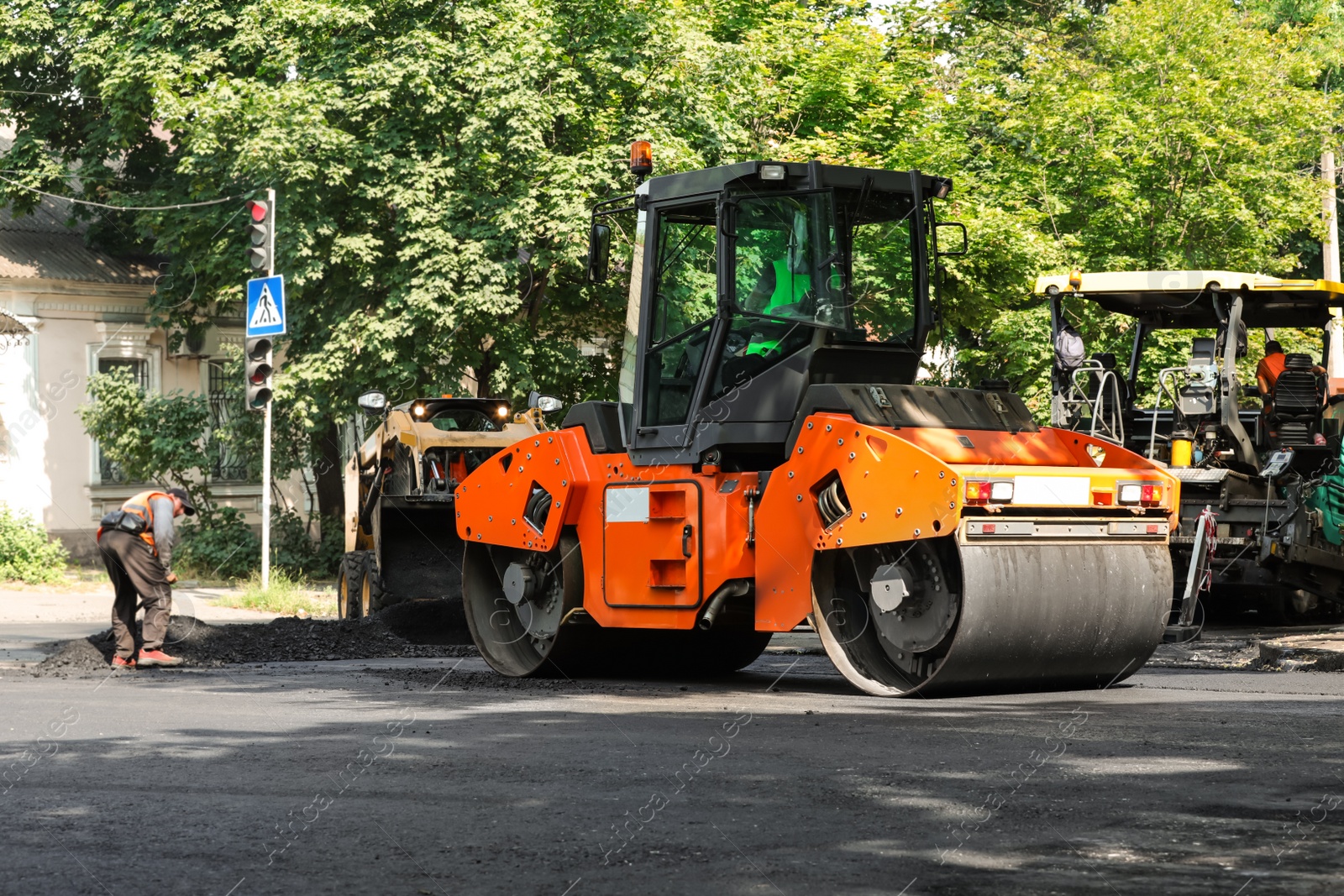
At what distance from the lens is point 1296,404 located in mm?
14797

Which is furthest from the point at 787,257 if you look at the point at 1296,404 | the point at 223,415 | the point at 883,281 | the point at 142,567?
the point at 223,415

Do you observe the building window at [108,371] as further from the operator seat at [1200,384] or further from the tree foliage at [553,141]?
the operator seat at [1200,384]

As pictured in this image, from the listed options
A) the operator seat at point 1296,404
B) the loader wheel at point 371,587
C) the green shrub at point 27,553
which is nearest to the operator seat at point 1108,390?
the operator seat at point 1296,404

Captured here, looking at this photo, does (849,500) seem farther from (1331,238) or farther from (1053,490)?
(1331,238)

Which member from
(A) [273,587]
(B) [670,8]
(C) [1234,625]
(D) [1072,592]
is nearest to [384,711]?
(D) [1072,592]

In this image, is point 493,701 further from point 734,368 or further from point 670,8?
point 670,8

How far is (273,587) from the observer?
787 inches

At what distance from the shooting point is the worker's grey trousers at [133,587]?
1230cm

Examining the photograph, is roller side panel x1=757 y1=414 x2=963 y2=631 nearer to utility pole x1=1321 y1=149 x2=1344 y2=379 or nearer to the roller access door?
the roller access door

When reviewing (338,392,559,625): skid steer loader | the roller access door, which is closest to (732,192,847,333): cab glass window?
the roller access door

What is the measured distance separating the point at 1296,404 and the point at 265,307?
35.7 ft

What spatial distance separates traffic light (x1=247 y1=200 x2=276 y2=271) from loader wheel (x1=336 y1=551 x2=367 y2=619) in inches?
139

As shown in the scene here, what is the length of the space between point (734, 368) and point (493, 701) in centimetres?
247

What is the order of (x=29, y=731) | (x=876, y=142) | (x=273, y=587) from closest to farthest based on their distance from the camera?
(x=29, y=731) → (x=273, y=587) → (x=876, y=142)
